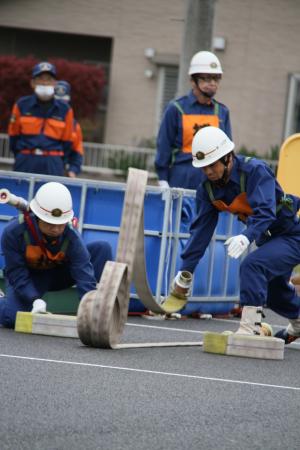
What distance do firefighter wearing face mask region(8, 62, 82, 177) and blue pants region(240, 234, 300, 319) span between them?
5348 mm

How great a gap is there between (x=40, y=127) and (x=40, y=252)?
4.77m

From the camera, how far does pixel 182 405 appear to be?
788 cm

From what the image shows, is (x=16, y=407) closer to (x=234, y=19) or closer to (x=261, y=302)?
(x=261, y=302)

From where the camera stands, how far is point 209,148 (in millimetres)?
10172

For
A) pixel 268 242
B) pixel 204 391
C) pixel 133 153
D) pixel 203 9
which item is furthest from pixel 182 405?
pixel 133 153

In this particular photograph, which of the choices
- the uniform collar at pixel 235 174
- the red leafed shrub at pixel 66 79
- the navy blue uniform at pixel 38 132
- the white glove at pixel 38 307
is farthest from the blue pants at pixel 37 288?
the red leafed shrub at pixel 66 79

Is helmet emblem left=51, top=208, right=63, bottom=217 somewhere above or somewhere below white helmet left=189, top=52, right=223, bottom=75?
below

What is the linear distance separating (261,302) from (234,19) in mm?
20683

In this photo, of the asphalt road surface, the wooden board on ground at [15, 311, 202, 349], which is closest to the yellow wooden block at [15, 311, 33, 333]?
the wooden board on ground at [15, 311, 202, 349]

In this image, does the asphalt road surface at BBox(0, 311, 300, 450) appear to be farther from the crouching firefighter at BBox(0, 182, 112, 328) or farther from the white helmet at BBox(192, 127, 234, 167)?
A: the white helmet at BBox(192, 127, 234, 167)

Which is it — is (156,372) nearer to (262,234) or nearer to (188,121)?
(262,234)

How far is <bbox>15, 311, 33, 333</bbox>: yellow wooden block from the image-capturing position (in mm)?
10664

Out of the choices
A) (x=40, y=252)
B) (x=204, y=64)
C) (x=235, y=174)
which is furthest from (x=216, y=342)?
(x=204, y=64)

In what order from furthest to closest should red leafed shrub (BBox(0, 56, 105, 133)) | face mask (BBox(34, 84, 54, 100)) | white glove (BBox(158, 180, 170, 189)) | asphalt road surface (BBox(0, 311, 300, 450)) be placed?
red leafed shrub (BBox(0, 56, 105, 133)) < face mask (BBox(34, 84, 54, 100)) < white glove (BBox(158, 180, 170, 189)) < asphalt road surface (BBox(0, 311, 300, 450))
